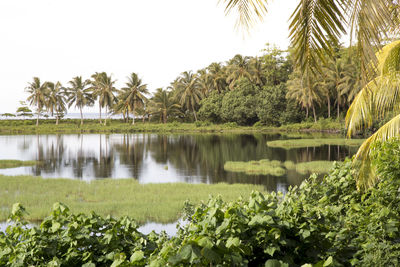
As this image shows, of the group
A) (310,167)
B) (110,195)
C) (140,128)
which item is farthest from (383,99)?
(140,128)

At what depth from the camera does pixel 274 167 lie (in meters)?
22.4

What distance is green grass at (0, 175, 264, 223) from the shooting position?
12.2 m

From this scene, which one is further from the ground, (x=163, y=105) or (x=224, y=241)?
(x=163, y=105)

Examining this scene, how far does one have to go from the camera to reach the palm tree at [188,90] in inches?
2539

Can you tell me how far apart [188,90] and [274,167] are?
43640 millimetres

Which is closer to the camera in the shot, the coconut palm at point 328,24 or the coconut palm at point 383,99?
the coconut palm at point 328,24

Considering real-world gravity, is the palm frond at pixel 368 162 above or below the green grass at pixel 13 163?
above

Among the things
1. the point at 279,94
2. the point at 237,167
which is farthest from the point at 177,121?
the point at 237,167

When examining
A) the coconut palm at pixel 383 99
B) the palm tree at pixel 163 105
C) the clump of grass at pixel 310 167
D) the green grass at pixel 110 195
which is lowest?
the green grass at pixel 110 195

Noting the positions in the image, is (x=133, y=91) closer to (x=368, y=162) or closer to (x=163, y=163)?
(x=163, y=163)

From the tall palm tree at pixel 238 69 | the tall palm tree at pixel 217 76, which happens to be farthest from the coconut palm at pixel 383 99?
the tall palm tree at pixel 217 76

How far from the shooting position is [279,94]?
5694cm

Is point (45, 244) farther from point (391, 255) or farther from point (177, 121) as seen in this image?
point (177, 121)

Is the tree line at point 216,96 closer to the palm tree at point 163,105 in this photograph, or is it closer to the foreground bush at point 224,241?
the palm tree at point 163,105
